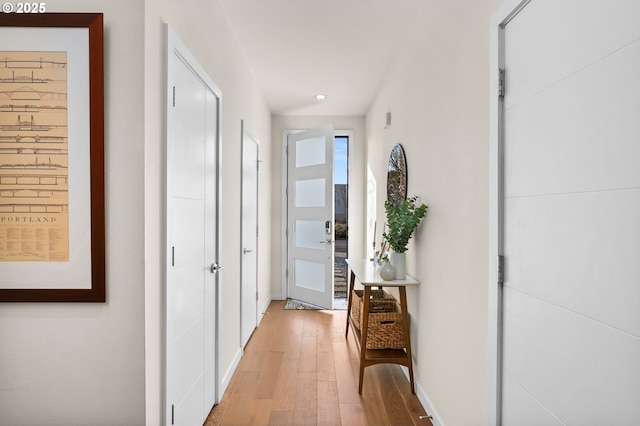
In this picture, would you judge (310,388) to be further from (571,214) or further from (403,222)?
(571,214)

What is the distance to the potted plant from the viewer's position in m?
2.68

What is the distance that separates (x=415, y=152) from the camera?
9.69 feet

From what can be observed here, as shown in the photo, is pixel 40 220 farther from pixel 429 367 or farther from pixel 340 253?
pixel 340 253

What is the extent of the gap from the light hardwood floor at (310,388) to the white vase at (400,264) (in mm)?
822

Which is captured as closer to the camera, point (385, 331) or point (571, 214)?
point (571, 214)

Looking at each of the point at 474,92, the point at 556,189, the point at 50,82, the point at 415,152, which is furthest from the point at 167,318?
the point at 415,152

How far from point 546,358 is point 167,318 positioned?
147 centimetres

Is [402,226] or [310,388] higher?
[402,226]

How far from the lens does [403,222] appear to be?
8.92 feet

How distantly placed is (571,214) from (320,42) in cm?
276

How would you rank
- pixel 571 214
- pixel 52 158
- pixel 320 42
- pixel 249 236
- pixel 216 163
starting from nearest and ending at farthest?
pixel 571 214 → pixel 52 158 → pixel 216 163 → pixel 320 42 → pixel 249 236

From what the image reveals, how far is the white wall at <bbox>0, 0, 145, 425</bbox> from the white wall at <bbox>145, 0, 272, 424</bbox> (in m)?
0.04

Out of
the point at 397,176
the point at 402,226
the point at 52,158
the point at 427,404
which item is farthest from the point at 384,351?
the point at 52,158

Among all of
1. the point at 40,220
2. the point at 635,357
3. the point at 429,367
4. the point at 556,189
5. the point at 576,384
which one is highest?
the point at 556,189
